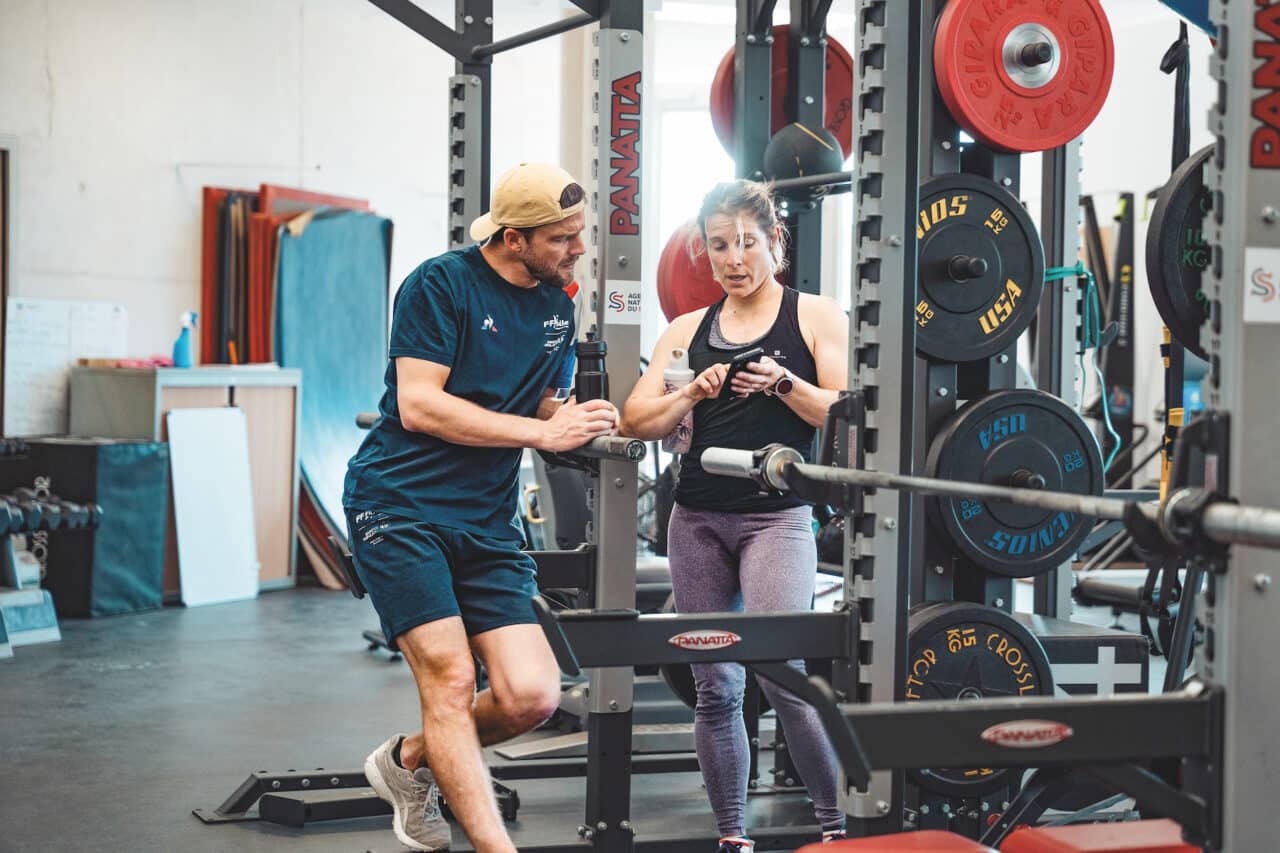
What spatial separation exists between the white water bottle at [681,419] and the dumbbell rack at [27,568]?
3.77 meters

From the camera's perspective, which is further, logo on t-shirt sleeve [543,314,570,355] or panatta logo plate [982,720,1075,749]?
logo on t-shirt sleeve [543,314,570,355]

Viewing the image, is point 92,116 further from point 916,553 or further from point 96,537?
point 916,553

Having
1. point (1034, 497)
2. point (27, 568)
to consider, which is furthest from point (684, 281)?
point (27, 568)

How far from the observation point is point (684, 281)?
425cm

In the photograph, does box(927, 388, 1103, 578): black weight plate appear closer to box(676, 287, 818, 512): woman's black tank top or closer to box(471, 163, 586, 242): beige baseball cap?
box(676, 287, 818, 512): woman's black tank top

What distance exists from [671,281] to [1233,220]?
277 cm

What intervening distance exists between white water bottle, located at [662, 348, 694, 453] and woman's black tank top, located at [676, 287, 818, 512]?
2 cm

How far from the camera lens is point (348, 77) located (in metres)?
8.44

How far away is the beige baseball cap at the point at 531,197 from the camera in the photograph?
9.25 ft

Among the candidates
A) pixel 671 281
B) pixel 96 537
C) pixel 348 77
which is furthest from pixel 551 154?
pixel 671 281

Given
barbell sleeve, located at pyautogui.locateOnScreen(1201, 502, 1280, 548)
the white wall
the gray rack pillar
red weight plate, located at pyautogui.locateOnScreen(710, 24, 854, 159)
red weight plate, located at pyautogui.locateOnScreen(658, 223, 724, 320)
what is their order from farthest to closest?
the white wall < red weight plate, located at pyautogui.locateOnScreen(710, 24, 854, 159) < red weight plate, located at pyautogui.locateOnScreen(658, 223, 724, 320) < the gray rack pillar < barbell sleeve, located at pyautogui.locateOnScreen(1201, 502, 1280, 548)

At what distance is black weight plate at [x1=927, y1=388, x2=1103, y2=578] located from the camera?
2.99 meters

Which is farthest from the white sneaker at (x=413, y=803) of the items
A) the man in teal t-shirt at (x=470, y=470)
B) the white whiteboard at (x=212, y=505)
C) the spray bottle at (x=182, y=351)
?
the spray bottle at (x=182, y=351)

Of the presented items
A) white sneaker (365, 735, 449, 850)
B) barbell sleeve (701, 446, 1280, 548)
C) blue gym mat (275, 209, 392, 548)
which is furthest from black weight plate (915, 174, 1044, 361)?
blue gym mat (275, 209, 392, 548)
